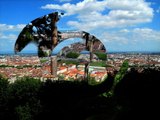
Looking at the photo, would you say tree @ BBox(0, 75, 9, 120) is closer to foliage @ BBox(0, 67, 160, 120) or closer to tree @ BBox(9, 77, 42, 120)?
foliage @ BBox(0, 67, 160, 120)

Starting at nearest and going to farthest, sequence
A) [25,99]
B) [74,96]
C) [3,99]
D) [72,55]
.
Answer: [72,55] < [74,96] < [25,99] < [3,99]

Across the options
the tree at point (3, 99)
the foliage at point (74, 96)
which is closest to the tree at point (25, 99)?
the foliage at point (74, 96)

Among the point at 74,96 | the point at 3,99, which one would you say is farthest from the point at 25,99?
the point at 74,96

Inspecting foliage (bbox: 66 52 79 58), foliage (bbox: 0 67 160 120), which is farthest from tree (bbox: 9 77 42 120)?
foliage (bbox: 66 52 79 58)

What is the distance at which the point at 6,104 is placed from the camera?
62.8 ft

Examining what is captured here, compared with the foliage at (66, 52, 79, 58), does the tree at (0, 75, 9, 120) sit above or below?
below

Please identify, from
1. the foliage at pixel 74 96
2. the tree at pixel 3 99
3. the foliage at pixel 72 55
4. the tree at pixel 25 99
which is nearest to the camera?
the foliage at pixel 74 96

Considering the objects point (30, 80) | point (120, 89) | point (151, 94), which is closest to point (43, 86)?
point (30, 80)

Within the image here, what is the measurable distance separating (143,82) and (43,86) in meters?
6.99

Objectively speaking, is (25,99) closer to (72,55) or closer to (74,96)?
(74,96)

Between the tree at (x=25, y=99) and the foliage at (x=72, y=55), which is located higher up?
the foliage at (x=72, y=55)

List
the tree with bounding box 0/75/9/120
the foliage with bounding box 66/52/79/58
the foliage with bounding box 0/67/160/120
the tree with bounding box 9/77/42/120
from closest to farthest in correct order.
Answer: the foliage with bounding box 0/67/160/120 < the foliage with bounding box 66/52/79/58 < the tree with bounding box 9/77/42/120 < the tree with bounding box 0/75/9/120

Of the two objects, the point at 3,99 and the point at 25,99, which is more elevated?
the point at 25,99

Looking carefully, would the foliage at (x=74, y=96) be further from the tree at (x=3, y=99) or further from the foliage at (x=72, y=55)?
the foliage at (x=72, y=55)
